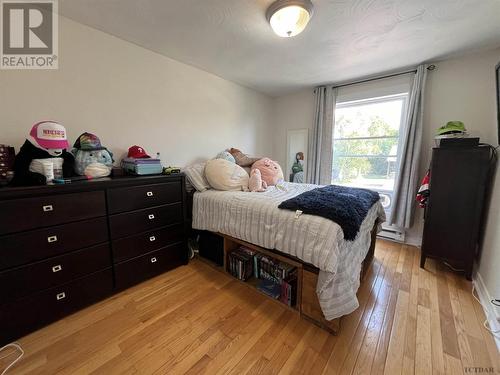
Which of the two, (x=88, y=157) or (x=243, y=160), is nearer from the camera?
(x=88, y=157)

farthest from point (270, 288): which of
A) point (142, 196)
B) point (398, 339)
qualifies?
point (142, 196)

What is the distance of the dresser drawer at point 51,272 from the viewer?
1.23 meters

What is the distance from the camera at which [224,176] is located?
220 cm

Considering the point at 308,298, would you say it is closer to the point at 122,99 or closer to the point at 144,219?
the point at 144,219

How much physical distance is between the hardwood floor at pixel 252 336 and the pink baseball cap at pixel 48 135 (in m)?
1.27

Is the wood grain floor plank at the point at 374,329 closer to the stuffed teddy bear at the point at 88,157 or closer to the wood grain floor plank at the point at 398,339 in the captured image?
the wood grain floor plank at the point at 398,339

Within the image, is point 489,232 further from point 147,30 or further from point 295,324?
point 147,30

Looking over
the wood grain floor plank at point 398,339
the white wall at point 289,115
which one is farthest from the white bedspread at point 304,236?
the white wall at point 289,115

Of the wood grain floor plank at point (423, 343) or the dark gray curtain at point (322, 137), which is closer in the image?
the wood grain floor plank at point (423, 343)

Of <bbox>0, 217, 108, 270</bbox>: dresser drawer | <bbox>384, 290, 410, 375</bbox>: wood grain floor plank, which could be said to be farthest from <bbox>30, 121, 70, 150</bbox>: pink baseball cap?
<bbox>384, 290, 410, 375</bbox>: wood grain floor plank

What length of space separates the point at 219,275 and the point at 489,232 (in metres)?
2.50

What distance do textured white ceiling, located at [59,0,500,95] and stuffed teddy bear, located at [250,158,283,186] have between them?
1.21 metres

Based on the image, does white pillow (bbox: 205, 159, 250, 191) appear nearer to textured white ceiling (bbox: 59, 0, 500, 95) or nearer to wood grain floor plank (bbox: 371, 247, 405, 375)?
textured white ceiling (bbox: 59, 0, 500, 95)

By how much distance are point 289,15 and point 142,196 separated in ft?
6.07
